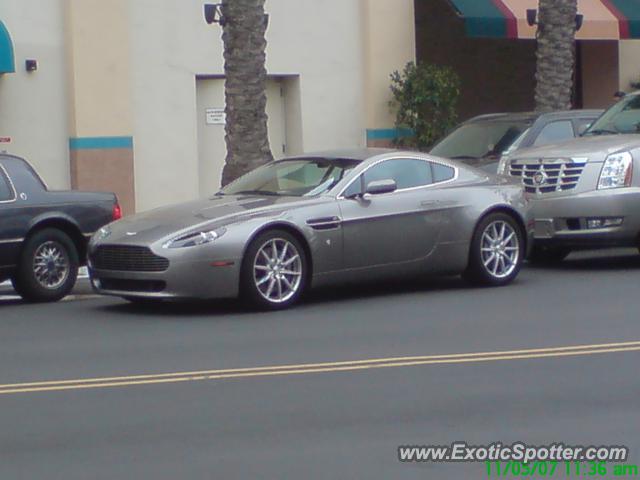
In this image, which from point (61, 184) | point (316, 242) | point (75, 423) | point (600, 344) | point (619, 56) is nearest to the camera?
point (75, 423)

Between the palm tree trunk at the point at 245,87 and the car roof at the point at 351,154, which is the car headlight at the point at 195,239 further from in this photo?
the palm tree trunk at the point at 245,87

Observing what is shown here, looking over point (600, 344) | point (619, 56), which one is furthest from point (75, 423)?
point (619, 56)

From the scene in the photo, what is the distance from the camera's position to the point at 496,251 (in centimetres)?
1372

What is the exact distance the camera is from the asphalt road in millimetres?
7180

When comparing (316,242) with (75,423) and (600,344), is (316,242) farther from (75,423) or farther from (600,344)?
(75,423)

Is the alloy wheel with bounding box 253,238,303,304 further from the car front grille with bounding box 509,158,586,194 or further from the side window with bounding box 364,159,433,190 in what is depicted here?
the car front grille with bounding box 509,158,586,194

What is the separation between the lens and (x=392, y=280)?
44.3ft

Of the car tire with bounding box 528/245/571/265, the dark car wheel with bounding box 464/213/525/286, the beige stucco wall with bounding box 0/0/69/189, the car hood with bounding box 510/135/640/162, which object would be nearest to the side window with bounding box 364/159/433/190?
the dark car wheel with bounding box 464/213/525/286

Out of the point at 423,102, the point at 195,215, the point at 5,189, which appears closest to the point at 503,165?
the point at 195,215

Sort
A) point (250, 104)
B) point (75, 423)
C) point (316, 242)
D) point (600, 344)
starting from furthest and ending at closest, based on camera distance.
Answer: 1. point (250, 104)
2. point (316, 242)
3. point (600, 344)
4. point (75, 423)

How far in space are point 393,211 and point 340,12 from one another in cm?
1058

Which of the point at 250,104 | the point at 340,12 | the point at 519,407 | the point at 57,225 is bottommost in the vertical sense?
the point at 519,407

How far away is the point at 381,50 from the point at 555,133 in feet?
20.3

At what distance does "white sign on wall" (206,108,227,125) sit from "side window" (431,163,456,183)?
8.87 m
